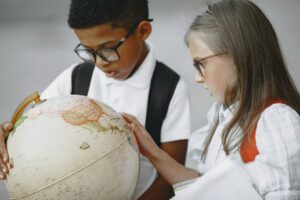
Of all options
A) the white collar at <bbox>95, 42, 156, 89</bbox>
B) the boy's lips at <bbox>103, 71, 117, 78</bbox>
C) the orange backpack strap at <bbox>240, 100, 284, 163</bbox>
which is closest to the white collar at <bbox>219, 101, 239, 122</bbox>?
the orange backpack strap at <bbox>240, 100, 284, 163</bbox>

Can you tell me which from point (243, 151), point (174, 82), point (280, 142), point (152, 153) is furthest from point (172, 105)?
point (280, 142)

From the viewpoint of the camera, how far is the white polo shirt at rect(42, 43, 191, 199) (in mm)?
2068

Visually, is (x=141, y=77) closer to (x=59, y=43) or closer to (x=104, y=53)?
(x=104, y=53)

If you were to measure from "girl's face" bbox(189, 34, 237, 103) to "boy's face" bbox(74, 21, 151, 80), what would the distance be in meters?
0.36

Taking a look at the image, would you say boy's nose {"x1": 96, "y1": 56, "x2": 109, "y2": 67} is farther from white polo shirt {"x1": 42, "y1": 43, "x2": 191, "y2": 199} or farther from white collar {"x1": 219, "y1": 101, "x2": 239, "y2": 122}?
white collar {"x1": 219, "y1": 101, "x2": 239, "y2": 122}


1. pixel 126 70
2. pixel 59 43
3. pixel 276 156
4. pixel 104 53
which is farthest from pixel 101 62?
pixel 59 43

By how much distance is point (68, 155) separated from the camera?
149 cm

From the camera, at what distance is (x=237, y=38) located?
167 cm

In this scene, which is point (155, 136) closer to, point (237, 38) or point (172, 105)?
point (172, 105)

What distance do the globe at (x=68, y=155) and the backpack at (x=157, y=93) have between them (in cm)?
45

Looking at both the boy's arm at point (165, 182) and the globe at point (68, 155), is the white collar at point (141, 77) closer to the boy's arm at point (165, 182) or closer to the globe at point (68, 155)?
the boy's arm at point (165, 182)

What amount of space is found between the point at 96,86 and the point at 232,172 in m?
0.84

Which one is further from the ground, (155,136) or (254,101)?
(254,101)

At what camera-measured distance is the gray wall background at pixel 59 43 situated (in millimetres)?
4406
